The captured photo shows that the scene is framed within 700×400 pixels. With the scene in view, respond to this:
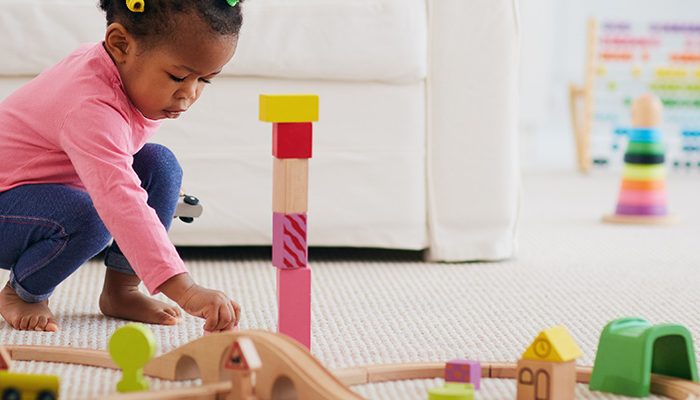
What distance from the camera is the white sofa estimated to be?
1.59m

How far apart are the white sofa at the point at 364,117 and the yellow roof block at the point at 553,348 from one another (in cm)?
82

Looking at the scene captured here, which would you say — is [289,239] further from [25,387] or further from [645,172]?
[645,172]

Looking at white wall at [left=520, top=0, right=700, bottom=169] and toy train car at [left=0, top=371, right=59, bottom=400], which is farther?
white wall at [left=520, top=0, right=700, bottom=169]

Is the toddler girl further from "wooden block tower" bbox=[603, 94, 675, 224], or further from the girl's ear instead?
"wooden block tower" bbox=[603, 94, 675, 224]

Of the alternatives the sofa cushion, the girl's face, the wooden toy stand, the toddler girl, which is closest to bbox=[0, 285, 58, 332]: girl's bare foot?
the toddler girl

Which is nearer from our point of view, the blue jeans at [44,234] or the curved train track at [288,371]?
the curved train track at [288,371]

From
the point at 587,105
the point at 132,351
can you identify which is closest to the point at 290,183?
the point at 132,351

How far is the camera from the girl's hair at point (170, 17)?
103cm

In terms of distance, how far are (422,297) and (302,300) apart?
0.45 m

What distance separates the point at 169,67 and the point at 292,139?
0.18m

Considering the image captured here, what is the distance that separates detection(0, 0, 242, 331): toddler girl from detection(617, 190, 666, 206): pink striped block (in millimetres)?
1312

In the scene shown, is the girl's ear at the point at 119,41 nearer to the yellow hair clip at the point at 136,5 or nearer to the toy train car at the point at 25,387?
the yellow hair clip at the point at 136,5

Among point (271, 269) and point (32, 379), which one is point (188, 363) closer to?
point (32, 379)

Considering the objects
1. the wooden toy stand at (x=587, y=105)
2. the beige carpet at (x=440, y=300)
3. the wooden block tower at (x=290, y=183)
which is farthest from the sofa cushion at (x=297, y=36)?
the wooden toy stand at (x=587, y=105)
